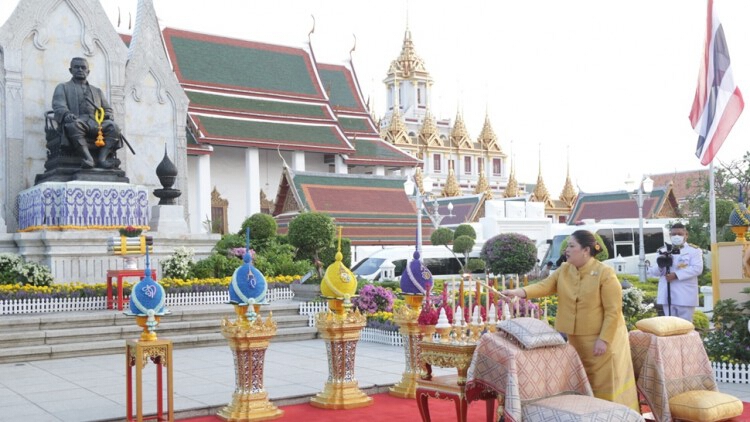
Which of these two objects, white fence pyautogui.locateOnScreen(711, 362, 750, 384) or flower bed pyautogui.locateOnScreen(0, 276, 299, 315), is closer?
white fence pyautogui.locateOnScreen(711, 362, 750, 384)

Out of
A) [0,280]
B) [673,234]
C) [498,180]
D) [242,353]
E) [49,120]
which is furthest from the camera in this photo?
[498,180]

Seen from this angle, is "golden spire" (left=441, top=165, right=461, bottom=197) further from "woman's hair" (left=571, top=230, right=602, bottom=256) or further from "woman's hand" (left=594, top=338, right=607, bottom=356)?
"woman's hand" (left=594, top=338, right=607, bottom=356)

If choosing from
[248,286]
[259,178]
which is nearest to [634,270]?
[259,178]

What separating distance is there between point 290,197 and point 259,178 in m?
6.18

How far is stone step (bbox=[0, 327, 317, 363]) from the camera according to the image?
10.4 m

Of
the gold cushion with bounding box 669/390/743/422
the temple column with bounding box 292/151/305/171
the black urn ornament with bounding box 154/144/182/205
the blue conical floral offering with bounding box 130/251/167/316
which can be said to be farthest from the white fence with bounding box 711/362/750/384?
the temple column with bounding box 292/151/305/171

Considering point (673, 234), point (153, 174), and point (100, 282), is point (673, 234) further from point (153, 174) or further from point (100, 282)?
point (153, 174)

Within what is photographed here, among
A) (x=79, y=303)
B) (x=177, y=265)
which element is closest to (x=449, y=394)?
(x=79, y=303)

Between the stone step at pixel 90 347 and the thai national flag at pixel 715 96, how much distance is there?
676 cm

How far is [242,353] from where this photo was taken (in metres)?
7.06

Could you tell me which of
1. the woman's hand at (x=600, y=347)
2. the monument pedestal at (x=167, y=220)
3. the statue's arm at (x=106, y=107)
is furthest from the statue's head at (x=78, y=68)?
the woman's hand at (x=600, y=347)

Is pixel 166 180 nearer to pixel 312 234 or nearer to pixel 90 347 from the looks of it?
pixel 312 234

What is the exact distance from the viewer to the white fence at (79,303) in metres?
12.4

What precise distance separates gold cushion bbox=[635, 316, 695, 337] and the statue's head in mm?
13461
